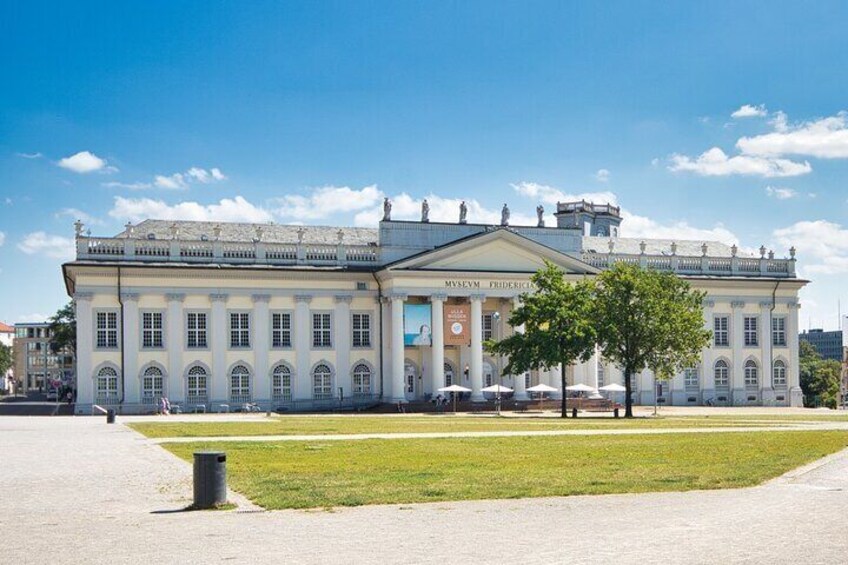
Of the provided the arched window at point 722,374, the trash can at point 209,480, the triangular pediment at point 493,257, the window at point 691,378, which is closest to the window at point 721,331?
the arched window at point 722,374

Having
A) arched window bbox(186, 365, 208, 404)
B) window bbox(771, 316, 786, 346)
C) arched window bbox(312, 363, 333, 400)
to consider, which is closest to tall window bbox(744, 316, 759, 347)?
window bbox(771, 316, 786, 346)

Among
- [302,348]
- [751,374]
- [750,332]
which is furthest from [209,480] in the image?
[751,374]

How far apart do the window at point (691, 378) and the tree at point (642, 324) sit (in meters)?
24.7

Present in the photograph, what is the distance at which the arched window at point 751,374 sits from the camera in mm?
88250

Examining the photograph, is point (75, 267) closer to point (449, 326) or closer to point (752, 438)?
point (449, 326)

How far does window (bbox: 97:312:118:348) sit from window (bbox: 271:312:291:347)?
418 inches

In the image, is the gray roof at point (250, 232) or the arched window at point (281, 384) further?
the gray roof at point (250, 232)

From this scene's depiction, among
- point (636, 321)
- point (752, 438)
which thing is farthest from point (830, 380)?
Answer: point (752, 438)

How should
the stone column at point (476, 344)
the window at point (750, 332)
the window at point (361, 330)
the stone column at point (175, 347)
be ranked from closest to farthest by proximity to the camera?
the stone column at point (175, 347)
the stone column at point (476, 344)
the window at point (361, 330)
the window at point (750, 332)

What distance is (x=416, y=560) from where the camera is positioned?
13.3 m

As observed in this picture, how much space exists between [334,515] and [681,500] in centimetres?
597

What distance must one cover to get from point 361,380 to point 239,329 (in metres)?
9.61

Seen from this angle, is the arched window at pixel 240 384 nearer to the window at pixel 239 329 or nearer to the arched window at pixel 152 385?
the window at pixel 239 329

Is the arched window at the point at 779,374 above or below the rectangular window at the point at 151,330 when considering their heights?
below
